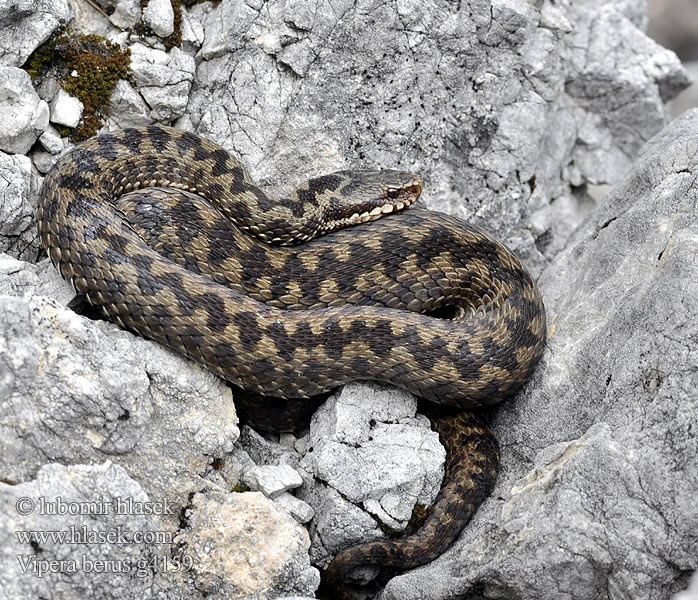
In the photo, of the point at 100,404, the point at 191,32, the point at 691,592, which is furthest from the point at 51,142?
the point at 691,592

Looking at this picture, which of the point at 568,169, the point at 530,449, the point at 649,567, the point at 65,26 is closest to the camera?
the point at 649,567

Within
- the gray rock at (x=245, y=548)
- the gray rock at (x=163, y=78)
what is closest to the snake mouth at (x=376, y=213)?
the gray rock at (x=163, y=78)

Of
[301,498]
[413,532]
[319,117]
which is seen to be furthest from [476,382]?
[319,117]

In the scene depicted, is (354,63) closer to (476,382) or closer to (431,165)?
(431,165)

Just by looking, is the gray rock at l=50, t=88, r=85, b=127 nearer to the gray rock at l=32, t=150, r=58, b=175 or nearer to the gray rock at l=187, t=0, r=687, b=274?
the gray rock at l=32, t=150, r=58, b=175

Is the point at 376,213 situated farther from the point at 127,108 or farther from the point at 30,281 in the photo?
the point at 30,281

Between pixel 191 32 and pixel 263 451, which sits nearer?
pixel 263 451

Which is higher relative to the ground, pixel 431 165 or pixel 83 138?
pixel 431 165
